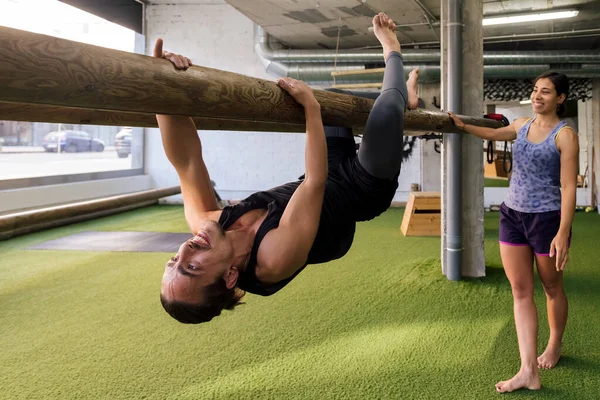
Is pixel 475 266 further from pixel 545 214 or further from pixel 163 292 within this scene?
pixel 163 292

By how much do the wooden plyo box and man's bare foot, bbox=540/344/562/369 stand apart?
344 cm

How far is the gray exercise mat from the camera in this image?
5340mm

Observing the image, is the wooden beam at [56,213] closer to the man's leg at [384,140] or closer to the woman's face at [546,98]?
the man's leg at [384,140]

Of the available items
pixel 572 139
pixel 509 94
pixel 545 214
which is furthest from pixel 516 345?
pixel 509 94

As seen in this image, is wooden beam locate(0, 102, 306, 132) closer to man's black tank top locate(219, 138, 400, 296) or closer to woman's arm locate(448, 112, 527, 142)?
man's black tank top locate(219, 138, 400, 296)

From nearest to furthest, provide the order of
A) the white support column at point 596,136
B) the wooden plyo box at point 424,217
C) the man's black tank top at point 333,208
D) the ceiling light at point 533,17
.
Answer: the man's black tank top at point 333,208 → the wooden plyo box at point 424,217 → the ceiling light at point 533,17 → the white support column at point 596,136

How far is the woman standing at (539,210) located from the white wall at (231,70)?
262 inches

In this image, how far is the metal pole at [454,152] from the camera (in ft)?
12.8

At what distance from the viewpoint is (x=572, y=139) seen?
7.00 feet

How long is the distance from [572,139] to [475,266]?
82.5 inches

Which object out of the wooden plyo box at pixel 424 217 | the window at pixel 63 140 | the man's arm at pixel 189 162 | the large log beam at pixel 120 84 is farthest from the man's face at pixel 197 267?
the window at pixel 63 140

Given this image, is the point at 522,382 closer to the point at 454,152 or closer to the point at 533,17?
the point at 454,152

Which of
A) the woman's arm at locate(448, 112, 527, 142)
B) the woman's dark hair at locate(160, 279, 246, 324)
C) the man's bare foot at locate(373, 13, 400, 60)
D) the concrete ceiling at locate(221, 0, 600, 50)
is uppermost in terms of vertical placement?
the concrete ceiling at locate(221, 0, 600, 50)

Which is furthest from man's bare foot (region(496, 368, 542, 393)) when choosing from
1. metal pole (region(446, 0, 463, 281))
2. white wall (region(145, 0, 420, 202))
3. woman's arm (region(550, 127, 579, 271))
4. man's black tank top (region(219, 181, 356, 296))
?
white wall (region(145, 0, 420, 202))
